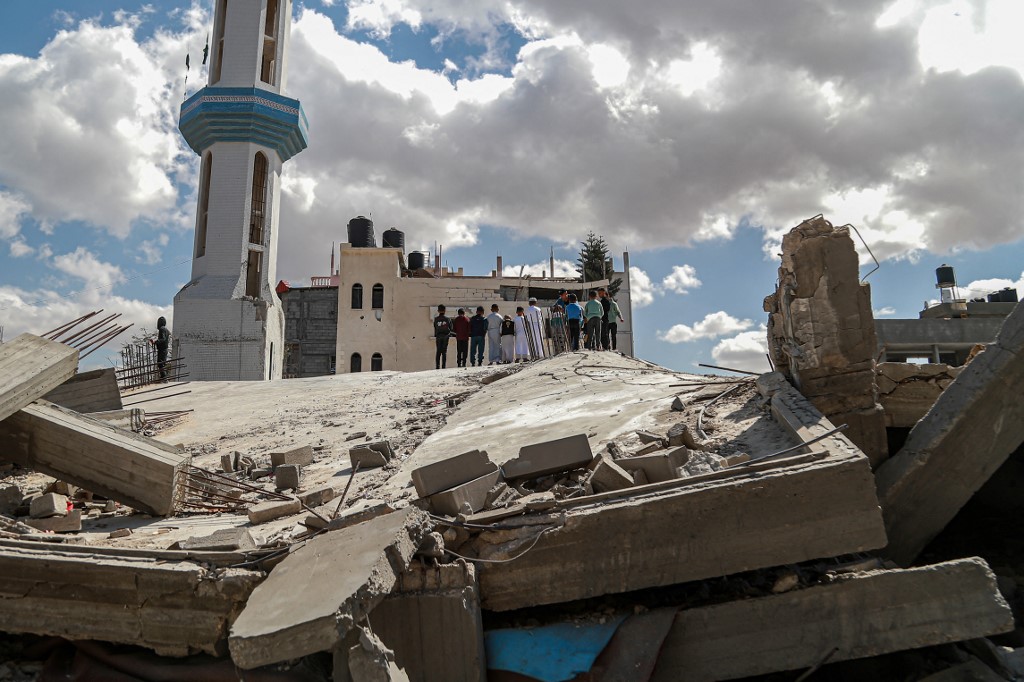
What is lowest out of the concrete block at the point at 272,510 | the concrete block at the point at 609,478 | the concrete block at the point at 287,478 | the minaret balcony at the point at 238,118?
→ the concrete block at the point at 272,510

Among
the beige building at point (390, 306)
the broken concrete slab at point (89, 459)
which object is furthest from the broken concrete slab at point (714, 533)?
the beige building at point (390, 306)

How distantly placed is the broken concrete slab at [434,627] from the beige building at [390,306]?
27662 mm

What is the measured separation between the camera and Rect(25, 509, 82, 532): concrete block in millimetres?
4797

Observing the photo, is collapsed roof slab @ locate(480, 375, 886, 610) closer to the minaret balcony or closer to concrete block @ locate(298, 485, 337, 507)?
concrete block @ locate(298, 485, 337, 507)

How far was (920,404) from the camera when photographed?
5664 millimetres

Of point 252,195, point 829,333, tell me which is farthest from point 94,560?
point 252,195

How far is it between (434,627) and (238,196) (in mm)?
20120

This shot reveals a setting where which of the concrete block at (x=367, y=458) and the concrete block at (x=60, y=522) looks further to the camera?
the concrete block at (x=367, y=458)

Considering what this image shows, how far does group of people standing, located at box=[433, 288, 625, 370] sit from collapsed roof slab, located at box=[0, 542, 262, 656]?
10678 millimetres

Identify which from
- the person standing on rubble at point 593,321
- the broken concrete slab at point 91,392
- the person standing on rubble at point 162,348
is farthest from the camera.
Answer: the person standing on rubble at point 162,348

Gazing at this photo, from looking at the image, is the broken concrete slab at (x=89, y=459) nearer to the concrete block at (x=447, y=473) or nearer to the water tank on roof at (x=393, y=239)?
the concrete block at (x=447, y=473)

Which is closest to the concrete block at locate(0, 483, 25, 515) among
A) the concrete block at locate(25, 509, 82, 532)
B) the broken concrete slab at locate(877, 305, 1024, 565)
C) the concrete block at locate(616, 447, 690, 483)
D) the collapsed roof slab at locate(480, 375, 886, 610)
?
the concrete block at locate(25, 509, 82, 532)

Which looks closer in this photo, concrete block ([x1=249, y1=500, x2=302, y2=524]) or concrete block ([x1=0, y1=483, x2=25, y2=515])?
concrete block ([x1=249, y1=500, x2=302, y2=524])

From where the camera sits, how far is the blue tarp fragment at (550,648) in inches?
130
